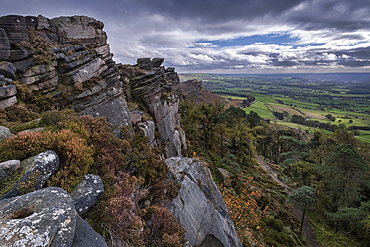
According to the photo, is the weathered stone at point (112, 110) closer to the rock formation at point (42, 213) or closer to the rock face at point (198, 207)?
the rock face at point (198, 207)

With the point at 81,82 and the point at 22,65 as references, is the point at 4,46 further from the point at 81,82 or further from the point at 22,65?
the point at 81,82

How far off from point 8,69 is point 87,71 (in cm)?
573

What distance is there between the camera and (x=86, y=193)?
625 centimetres

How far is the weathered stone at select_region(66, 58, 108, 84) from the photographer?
15.6 m

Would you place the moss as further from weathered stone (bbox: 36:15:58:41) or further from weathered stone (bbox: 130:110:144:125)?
weathered stone (bbox: 36:15:58:41)

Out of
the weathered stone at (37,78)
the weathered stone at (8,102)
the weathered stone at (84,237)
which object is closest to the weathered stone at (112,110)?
the weathered stone at (37,78)

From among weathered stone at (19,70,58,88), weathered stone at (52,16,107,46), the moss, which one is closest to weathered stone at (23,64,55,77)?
weathered stone at (19,70,58,88)

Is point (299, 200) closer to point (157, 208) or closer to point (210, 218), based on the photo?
point (210, 218)

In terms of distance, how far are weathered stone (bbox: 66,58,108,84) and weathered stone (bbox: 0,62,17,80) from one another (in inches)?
146

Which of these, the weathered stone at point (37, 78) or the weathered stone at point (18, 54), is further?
the weathered stone at point (37, 78)

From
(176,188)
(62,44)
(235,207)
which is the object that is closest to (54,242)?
(176,188)

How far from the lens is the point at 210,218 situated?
41.3 feet

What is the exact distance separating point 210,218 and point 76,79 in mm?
18367

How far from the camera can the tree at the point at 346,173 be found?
20.5m
